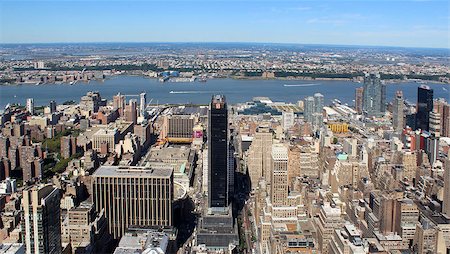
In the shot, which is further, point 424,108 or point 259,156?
point 424,108

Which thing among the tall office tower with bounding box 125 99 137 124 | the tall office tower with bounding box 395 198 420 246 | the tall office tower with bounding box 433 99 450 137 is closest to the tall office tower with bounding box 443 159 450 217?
the tall office tower with bounding box 395 198 420 246

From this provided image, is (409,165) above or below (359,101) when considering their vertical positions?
below

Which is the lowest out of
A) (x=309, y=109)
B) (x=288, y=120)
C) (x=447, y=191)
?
(x=447, y=191)

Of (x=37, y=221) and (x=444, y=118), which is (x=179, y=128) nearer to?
(x=444, y=118)

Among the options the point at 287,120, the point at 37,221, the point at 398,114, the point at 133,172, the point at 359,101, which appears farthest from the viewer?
the point at 359,101

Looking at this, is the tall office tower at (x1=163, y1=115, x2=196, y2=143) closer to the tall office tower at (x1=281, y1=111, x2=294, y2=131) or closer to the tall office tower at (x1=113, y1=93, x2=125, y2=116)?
the tall office tower at (x1=281, y1=111, x2=294, y2=131)

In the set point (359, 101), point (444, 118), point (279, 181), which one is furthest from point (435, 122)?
point (279, 181)
